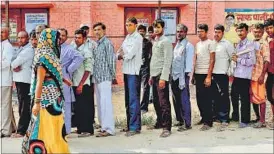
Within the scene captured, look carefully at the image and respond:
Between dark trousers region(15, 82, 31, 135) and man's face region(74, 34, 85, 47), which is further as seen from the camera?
man's face region(74, 34, 85, 47)

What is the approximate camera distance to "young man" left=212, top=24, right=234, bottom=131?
7773 mm

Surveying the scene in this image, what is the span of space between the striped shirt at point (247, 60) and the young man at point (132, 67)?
149cm

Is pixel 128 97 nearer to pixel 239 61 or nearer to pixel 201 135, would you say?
pixel 201 135

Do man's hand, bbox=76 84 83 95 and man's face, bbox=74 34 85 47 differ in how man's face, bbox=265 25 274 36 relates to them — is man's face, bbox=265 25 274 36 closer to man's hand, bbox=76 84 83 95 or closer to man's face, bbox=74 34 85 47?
man's face, bbox=74 34 85 47

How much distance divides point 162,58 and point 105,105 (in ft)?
3.36

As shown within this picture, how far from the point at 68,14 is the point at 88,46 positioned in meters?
5.28

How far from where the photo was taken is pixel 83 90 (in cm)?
735

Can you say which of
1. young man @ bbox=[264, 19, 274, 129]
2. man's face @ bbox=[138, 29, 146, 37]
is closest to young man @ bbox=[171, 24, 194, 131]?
young man @ bbox=[264, 19, 274, 129]

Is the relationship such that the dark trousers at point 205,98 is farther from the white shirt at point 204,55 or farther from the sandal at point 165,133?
the sandal at point 165,133

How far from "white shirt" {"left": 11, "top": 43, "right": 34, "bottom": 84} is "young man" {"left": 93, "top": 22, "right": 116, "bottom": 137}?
88 centimetres

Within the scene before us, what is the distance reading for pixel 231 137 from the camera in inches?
285

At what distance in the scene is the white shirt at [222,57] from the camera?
7766mm

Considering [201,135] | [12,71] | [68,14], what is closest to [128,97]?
[201,135]

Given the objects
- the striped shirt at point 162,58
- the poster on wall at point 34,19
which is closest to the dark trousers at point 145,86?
the striped shirt at point 162,58
